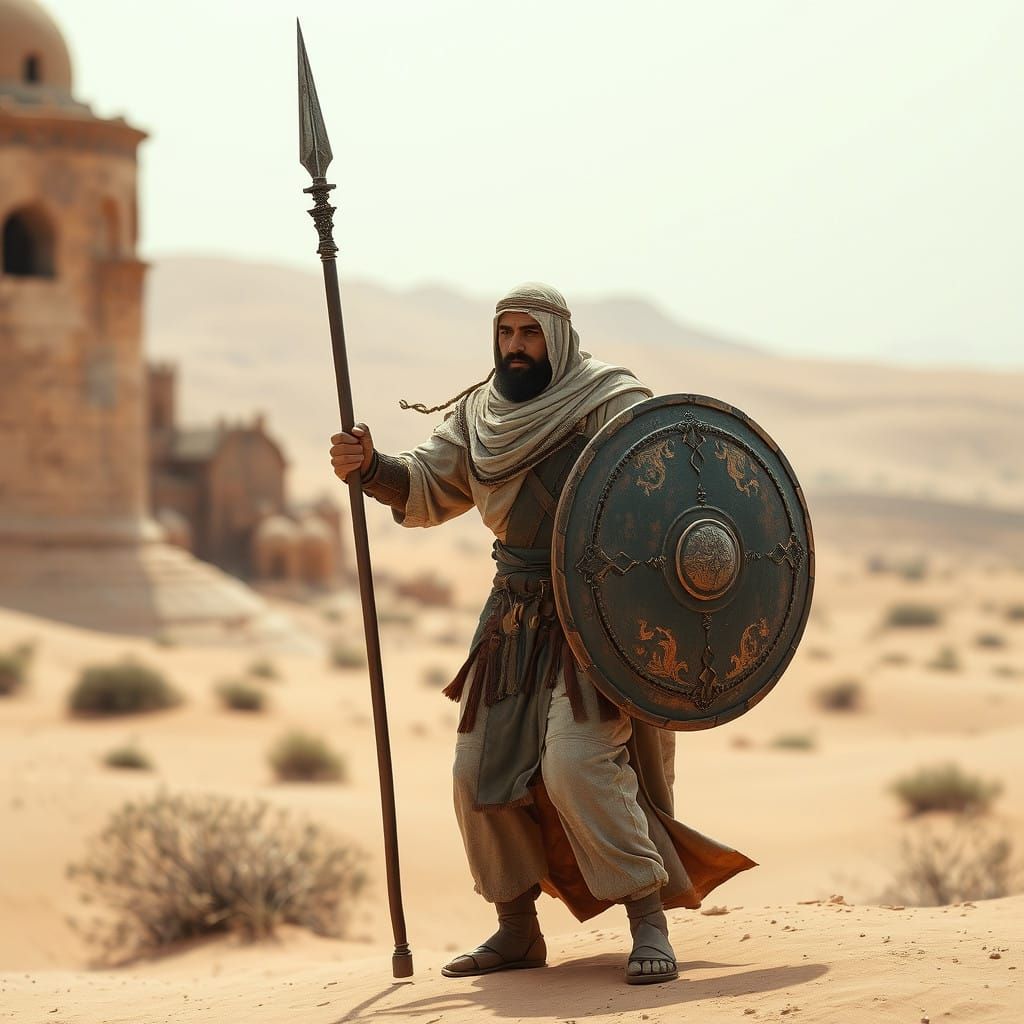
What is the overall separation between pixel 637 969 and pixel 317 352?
105 metres

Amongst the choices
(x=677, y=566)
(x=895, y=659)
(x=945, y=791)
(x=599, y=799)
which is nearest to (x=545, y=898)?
(x=945, y=791)

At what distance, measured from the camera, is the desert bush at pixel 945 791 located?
44.5ft

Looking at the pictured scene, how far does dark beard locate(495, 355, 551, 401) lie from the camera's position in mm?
5812

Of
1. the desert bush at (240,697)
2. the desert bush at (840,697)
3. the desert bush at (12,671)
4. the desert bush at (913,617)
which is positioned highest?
the desert bush at (913,617)

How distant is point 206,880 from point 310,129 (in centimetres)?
501

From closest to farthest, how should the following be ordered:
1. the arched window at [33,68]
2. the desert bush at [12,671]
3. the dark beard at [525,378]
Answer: the dark beard at [525,378] → the desert bush at [12,671] → the arched window at [33,68]

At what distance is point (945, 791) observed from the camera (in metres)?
13.7

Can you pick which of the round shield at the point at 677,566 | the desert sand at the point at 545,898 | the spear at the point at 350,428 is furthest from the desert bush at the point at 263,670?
the round shield at the point at 677,566

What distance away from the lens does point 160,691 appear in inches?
742

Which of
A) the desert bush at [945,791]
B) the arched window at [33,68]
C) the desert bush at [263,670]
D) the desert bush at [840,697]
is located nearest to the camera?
the desert bush at [945,791]

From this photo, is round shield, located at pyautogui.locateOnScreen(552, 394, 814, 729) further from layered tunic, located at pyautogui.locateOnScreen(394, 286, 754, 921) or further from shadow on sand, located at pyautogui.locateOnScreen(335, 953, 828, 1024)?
shadow on sand, located at pyautogui.locateOnScreen(335, 953, 828, 1024)

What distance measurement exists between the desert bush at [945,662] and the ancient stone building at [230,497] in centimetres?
1278

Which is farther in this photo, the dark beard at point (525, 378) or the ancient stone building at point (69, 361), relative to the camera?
the ancient stone building at point (69, 361)

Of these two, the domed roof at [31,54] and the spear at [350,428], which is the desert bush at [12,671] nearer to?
the domed roof at [31,54]
